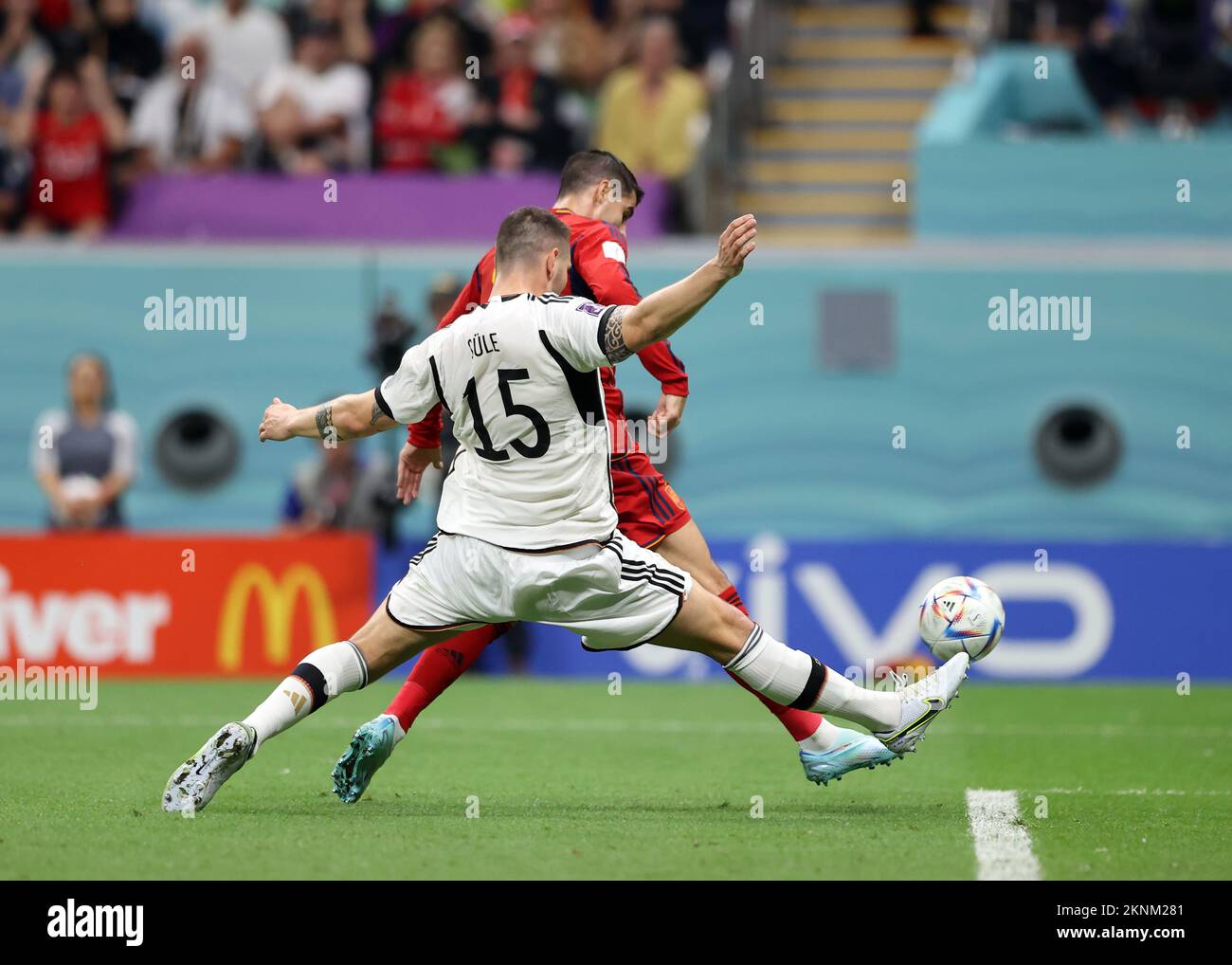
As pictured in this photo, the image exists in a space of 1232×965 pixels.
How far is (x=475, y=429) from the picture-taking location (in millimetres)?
6723

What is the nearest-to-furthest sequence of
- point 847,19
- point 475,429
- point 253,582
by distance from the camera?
point 475,429, point 253,582, point 847,19

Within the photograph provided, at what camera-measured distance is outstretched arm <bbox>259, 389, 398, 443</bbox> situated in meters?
6.80

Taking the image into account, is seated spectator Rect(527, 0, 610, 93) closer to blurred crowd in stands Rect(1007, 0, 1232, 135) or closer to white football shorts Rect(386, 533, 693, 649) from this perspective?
blurred crowd in stands Rect(1007, 0, 1232, 135)

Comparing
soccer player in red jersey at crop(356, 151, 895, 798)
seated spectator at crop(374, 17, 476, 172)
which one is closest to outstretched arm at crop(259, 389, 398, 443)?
soccer player in red jersey at crop(356, 151, 895, 798)

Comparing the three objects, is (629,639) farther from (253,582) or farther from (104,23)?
(104,23)

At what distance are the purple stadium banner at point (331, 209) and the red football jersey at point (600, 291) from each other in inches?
308

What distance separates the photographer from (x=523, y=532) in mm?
6668

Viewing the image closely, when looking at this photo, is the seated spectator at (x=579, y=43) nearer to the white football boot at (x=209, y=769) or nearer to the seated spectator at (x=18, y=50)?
the seated spectator at (x=18, y=50)

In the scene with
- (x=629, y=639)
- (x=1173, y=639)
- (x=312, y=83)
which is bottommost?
(x=1173, y=639)

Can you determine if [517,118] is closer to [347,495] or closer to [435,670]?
[347,495]

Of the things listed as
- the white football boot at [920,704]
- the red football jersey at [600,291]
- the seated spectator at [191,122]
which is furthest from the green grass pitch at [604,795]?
the seated spectator at [191,122]

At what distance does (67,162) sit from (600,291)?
958 cm

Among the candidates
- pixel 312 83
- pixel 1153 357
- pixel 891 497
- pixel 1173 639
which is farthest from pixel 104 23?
pixel 1173 639

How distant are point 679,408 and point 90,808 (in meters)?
2.65
